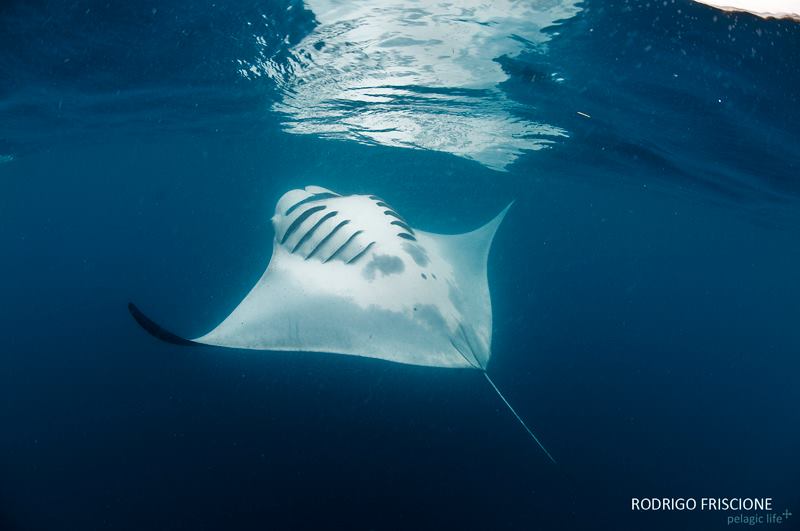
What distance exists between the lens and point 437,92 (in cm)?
1159

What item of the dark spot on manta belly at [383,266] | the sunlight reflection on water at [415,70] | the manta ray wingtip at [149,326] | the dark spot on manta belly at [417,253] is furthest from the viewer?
the sunlight reflection on water at [415,70]

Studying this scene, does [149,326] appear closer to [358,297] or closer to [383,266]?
[358,297]

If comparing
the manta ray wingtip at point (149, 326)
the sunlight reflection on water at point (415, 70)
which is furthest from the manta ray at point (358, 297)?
the sunlight reflection on water at point (415, 70)

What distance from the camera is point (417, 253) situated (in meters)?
5.49

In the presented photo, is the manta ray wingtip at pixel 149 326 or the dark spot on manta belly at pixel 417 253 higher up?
the manta ray wingtip at pixel 149 326

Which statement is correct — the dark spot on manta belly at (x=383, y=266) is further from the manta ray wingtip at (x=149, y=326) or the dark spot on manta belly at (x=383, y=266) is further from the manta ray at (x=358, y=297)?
the manta ray wingtip at (x=149, y=326)

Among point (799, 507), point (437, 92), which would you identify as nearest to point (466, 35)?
point (437, 92)

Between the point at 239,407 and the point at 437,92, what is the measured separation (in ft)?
29.2

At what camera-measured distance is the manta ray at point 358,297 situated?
171 inches

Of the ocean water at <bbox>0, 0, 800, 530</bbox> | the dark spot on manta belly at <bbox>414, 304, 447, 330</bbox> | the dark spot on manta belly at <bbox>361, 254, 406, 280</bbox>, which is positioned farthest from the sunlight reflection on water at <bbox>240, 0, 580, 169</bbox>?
the dark spot on manta belly at <bbox>414, 304, 447, 330</bbox>

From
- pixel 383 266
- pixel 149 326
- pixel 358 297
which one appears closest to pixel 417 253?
pixel 383 266

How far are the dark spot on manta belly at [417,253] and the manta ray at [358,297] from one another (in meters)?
0.02

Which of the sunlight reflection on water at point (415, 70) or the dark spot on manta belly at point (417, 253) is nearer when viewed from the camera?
the dark spot on manta belly at point (417, 253)

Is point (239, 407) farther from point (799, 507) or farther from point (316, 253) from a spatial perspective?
point (799, 507)
